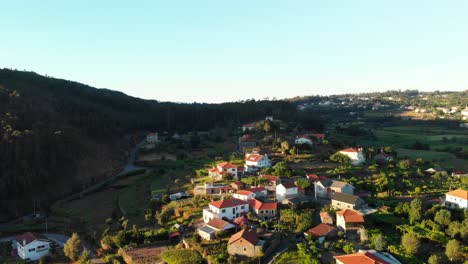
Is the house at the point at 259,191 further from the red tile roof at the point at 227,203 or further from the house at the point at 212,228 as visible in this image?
the house at the point at 212,228

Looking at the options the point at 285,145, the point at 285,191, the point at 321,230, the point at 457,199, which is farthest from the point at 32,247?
the point at 457,199

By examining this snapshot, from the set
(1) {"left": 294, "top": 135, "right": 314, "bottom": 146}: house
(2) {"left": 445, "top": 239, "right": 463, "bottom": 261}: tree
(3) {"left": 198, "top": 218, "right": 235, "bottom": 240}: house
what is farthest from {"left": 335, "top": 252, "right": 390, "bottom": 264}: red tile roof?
(1) {"left": 294, "top": 135, "right": 314, "bottom": 146}: house

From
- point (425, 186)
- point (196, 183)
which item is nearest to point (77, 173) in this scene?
point (196, 183)

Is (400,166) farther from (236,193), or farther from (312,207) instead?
(236,193)

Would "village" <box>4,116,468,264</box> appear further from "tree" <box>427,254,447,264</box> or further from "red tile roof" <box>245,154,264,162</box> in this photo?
"tree" <box>427,254,447,264</box>

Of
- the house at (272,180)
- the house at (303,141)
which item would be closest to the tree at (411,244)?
the house at (272,180)
